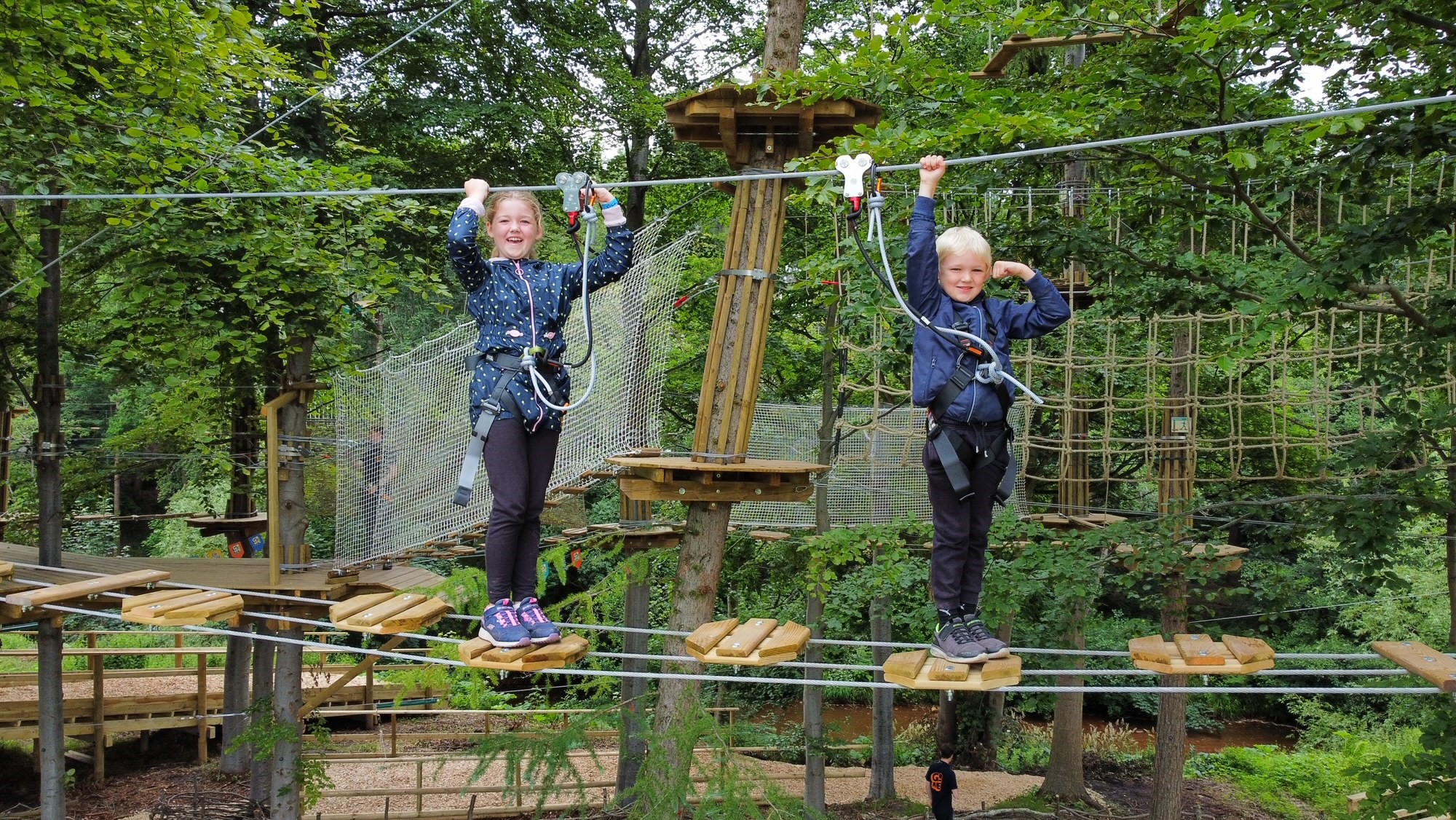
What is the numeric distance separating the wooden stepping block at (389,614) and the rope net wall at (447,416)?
259 centimetres

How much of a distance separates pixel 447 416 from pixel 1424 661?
5241 millimetres

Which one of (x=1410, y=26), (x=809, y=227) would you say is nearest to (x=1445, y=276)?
(x=1410, y=26)

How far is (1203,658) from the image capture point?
268cm

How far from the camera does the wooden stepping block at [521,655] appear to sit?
108 inches

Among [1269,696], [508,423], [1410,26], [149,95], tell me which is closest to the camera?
[508,423]

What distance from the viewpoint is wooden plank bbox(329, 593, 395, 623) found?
3.16 meters

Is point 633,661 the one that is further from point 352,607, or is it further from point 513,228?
point 513,228

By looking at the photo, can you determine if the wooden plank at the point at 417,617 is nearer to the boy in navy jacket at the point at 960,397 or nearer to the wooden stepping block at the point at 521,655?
the wooden stepping block at the point at 521,655

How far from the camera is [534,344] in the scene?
9.67ft

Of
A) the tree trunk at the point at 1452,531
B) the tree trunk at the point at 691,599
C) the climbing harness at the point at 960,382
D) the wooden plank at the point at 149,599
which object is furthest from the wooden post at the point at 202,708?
the tree trunk at the point at 1452,531

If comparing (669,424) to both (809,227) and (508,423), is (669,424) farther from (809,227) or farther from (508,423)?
(508,423)

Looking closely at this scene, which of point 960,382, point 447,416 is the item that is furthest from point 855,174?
point 447,416

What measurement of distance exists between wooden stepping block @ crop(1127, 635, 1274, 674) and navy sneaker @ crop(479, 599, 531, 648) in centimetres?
168

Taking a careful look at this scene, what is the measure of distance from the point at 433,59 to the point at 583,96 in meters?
1.34
